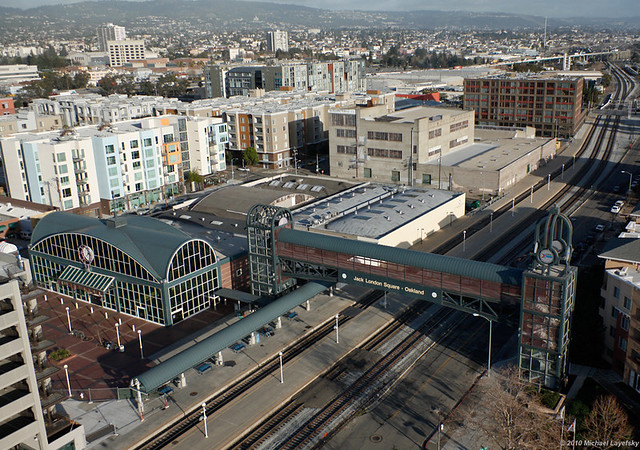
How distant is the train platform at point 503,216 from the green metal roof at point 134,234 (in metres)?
31.8

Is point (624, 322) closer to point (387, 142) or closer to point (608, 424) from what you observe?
point (608, 424)

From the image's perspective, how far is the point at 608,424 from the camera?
120 ft

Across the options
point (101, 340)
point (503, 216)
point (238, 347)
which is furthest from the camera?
point (503, 216)

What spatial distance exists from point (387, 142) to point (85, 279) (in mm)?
63540

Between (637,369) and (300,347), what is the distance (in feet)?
85.1

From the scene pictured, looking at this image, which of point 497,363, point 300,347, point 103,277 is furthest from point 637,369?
point 103,277

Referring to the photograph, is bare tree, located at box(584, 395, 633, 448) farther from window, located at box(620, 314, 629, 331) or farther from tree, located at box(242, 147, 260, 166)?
tree, located at box(242, 147, 260, 166)

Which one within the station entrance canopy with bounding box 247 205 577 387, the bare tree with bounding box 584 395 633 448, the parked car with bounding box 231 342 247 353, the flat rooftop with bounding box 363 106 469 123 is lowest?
the parked car with bounding box 231 342 247 353

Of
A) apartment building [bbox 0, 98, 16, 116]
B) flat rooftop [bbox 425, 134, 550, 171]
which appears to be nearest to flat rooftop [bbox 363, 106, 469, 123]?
flat rooftop [bbox 425, 134, 550, 171]

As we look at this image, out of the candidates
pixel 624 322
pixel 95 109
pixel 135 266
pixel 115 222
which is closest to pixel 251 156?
pixel 95 109

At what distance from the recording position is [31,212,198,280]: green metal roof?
55062mm

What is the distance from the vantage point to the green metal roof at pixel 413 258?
144 feet

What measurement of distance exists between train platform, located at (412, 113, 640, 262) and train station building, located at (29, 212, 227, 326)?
29561 mm

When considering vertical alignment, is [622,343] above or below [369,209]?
below
